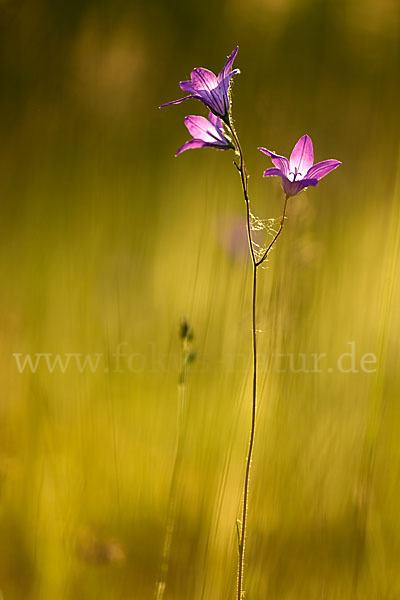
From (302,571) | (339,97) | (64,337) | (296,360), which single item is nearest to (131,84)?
(339,97)

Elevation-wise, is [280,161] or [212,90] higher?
[212,90]

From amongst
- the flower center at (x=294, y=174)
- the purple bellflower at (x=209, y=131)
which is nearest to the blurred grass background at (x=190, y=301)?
the flower center at (x=294, y=174)

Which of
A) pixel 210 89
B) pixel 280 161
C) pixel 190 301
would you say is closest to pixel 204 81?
pixel 210 89

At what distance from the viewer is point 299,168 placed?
0.91 metres

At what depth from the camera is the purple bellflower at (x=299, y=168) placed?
0.83 metres

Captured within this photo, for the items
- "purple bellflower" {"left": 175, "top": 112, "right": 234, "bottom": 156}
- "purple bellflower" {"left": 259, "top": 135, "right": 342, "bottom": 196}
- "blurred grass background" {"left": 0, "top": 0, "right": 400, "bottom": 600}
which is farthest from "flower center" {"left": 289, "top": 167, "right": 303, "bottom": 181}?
"blurred grass background" {"left": 0, "top": 0, "right": 400, "bottom": 600}

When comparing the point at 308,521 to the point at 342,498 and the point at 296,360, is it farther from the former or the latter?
the point at 296,360

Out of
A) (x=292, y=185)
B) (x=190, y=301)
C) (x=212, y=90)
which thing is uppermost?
(x=212, y=90)

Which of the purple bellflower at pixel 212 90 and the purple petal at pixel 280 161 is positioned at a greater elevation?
the purple bellflower at pixel 212 90

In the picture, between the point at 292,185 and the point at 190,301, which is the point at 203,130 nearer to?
the point at 292,185

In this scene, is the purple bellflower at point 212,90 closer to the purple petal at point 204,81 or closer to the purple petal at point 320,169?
the purple petal at point 204,81

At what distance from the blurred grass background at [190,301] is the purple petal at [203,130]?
524 mm

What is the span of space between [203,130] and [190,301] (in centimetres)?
140

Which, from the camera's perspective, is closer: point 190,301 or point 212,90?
point 212,90
